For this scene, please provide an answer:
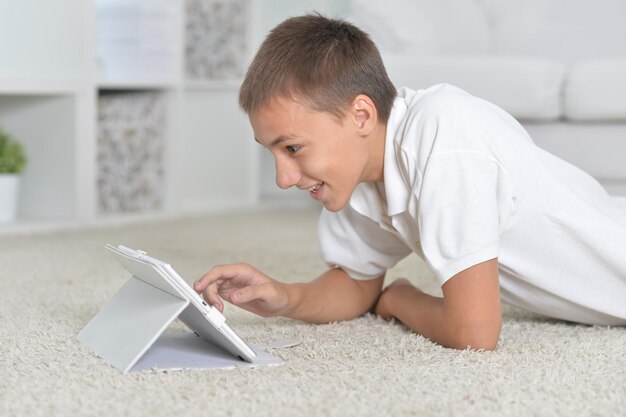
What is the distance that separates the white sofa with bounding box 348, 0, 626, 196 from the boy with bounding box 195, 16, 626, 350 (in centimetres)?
74

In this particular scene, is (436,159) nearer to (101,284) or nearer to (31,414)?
(31,414)

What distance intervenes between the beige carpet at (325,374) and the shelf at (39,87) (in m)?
0.69

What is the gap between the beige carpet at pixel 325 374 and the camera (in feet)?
2.92

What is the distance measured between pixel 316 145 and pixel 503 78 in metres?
1.07

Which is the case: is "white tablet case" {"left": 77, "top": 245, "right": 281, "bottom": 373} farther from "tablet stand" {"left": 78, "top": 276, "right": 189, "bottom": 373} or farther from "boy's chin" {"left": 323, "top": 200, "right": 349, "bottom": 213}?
"boy's chin" {"left": 323, "top": 200, "right": 349, "bottom": 213}

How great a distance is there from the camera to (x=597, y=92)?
1.98m

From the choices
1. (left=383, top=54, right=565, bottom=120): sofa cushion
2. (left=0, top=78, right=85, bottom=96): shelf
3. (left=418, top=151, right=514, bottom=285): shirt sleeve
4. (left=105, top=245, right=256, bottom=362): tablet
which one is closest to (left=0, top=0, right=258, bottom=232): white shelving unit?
(left=0, top=78, right=85, bottom=96): shelf

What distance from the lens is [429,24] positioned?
2443mm

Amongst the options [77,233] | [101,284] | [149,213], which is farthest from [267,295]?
[149,213]

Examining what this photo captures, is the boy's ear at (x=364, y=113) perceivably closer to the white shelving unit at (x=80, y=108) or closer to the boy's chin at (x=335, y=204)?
the boy's chin at (x=335, y=204)

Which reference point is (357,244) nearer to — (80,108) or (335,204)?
(335,204)

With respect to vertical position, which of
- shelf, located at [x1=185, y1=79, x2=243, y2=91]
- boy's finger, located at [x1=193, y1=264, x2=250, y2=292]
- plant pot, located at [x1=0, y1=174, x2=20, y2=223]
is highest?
boy's finger, located at [x1=193, y1=264, x2=250, y2=292]

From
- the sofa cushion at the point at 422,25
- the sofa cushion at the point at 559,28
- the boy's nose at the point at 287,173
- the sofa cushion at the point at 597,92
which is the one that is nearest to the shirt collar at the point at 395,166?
the boy's nose at the point at 287,173

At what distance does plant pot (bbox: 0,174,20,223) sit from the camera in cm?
221
